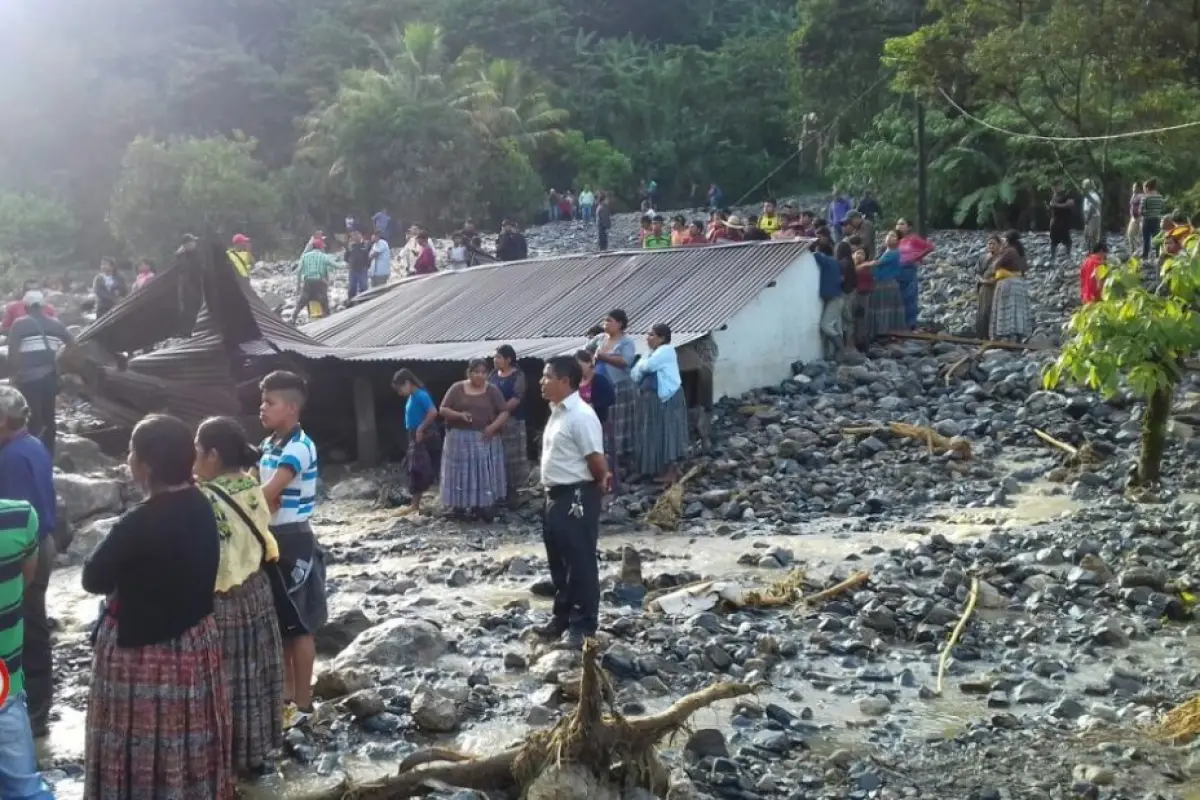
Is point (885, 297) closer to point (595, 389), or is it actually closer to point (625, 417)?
point (625, 417)

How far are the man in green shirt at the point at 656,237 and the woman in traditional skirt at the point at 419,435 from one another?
8932mm

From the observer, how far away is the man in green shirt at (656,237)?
20500mm

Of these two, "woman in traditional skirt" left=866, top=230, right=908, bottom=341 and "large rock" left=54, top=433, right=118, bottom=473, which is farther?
"woman in traditional skirt" left=866, top=230, right=908, bottom=341

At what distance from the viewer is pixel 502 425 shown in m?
11.0

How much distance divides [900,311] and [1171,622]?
9602 millimetres

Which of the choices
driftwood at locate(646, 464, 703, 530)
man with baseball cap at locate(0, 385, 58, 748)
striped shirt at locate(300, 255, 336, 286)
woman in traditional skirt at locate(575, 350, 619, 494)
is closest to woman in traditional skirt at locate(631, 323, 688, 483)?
driftwood at locate(646, 464, 703, 530)

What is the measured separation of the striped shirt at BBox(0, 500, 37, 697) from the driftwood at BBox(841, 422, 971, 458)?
9.39 meters

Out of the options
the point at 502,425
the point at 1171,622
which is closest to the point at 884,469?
the point at 502,425

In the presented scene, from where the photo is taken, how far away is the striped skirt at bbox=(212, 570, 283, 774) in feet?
15.3

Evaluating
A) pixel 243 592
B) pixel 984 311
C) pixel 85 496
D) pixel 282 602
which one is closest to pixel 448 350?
pixel 85 496

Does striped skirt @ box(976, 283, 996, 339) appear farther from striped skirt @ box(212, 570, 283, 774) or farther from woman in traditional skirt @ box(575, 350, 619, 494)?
striped skirt @ box(212, 570, 283, 774)

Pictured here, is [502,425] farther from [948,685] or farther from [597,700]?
[597,700]

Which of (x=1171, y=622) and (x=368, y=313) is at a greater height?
(x=368, y=313)

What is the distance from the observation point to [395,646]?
265 inches
